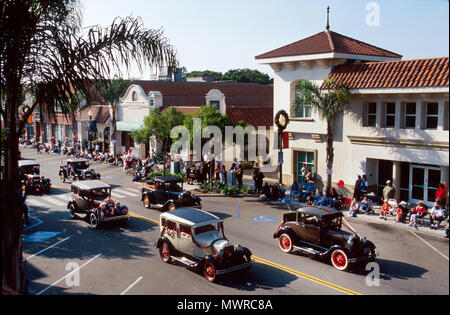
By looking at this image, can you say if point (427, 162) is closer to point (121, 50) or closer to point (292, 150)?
point (121, 50)

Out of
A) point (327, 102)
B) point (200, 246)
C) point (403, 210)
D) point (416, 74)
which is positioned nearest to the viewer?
point (416, 74)

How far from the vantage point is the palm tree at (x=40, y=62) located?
7.14 metres

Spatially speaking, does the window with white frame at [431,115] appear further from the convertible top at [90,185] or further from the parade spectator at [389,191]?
the convertible top at [90,185]

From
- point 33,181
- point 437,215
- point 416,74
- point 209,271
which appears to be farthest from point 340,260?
point 33,181

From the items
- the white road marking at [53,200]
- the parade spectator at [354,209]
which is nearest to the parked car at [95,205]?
the white road marking at [53,200]

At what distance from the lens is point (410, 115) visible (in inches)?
273

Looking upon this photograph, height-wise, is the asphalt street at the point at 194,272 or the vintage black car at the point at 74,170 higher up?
the vintage black car at the point at 74,170

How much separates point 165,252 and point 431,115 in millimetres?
9995

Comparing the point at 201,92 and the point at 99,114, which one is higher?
the point at 201,92

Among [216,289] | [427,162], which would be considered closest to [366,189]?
[216,289]

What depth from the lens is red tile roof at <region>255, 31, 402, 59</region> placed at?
22766 mm

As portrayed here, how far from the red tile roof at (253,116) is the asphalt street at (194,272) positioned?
13410 mm

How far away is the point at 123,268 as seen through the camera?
512 inches

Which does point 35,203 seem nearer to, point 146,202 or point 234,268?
point 146,202
